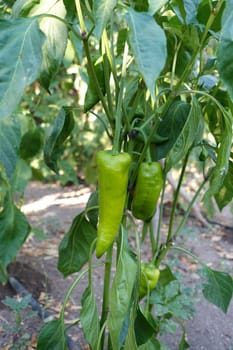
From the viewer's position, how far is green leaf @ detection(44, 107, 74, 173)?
93cm

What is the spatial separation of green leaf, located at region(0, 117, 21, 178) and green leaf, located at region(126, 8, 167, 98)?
24cm

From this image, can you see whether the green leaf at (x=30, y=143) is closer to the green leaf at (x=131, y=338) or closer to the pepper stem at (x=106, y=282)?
the pepper stem at (x=106, y=282)

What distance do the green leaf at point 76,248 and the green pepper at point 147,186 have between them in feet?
0.75

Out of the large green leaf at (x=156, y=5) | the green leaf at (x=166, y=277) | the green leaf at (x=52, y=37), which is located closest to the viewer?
the large green leaf at (x=156, y=5)

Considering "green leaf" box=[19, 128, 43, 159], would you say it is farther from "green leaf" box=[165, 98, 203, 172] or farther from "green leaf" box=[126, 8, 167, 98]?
"green leaf" box=[126, 8, 167, 98]

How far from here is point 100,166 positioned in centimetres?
80

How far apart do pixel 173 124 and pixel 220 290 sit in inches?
17.2

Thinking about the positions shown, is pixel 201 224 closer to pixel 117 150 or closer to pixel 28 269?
pixel 28 269

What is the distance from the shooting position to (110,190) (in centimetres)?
81

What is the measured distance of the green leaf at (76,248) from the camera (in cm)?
110

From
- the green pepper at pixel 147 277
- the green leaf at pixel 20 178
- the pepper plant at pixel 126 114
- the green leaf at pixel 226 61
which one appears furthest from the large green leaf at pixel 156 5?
the green leaf at pixel 20 178

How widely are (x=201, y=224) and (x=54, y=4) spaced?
7.70 ft

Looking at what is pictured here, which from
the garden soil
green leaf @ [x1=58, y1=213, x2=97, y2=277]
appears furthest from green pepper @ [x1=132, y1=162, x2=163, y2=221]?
the garden soil

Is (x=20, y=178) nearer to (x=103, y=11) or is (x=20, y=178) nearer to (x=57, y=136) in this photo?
(x=57, y=136)
